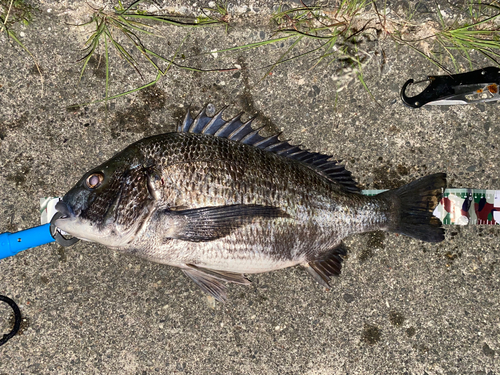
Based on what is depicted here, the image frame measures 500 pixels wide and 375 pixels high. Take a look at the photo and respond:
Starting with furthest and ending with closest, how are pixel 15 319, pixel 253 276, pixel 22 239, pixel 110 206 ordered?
1. pixel 253 276
2. pixel 15 319
3. pixel 22 239
4. pixel 110 206

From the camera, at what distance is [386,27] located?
2912 millimetres

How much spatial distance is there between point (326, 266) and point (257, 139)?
1142 millimetres

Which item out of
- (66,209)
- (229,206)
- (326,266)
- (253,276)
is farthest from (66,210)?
(326,266)

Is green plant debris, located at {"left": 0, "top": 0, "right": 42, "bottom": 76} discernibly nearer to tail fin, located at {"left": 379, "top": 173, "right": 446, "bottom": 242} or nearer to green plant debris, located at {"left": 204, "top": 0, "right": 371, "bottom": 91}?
green plant debris, located at {"left": 204, "top": 0, "right": 371, "bottom": 91}

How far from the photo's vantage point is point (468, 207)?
9.44 ft

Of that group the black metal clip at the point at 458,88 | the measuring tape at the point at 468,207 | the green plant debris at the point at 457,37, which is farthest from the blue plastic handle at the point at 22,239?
the green plant debris at the point at 457,37

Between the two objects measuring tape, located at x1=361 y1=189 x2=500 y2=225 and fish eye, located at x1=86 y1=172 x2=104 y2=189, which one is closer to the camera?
fish eye, located at x1=86 y1=172 x2=104 y2=189

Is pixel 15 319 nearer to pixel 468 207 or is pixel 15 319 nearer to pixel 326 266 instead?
pixel 326 266

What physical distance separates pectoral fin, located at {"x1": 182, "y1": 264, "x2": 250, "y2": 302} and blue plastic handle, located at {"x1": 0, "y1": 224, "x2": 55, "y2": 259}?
1078 mm

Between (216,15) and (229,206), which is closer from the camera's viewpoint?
(229,206)

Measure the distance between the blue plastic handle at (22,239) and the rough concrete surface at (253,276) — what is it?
0.30m

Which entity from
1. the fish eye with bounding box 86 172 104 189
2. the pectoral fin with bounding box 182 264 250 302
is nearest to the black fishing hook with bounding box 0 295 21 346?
the fish eye with bounding box 86 172 104 189

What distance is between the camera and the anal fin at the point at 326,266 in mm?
2693

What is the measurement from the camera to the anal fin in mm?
2693
